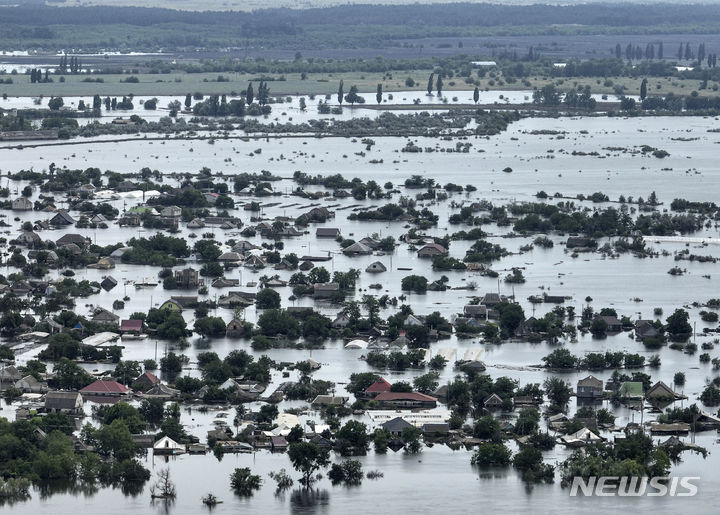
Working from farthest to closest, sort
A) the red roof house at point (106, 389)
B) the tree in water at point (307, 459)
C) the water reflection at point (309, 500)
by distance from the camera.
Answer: the red roof house at point (106, 389) < the tree in water at point (307, 459) < the water reflection at point (309, 500)

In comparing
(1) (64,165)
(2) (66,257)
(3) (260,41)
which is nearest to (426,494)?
(2) (66,257)

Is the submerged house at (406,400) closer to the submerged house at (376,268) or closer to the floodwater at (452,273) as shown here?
the floodwater at (452,273)

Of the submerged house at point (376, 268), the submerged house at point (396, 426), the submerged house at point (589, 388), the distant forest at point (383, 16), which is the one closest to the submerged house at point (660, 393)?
the submerged house at point (589, 388)

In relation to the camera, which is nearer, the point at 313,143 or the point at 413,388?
the point at 413,388

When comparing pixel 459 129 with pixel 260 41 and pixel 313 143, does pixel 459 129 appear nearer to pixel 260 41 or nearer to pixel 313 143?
pixel 313 143

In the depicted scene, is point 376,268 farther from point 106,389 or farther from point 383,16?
point 383,16

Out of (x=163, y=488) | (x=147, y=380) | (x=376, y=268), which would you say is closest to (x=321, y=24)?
(x=376, y=268)
